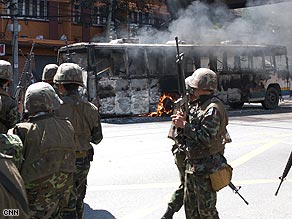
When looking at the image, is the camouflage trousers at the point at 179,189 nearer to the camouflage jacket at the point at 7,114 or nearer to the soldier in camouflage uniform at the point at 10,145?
the camouflage jacket at the point at 7,114

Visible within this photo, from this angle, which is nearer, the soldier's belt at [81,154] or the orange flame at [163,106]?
the soldier's belt at [81,154]

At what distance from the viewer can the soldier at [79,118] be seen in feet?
12.1

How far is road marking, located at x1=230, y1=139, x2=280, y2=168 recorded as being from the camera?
24.0 feet

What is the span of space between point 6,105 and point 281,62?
16.6m

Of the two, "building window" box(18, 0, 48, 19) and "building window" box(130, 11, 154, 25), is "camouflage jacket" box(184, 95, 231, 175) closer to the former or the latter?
"building window" box(18, 0, 48, 19)

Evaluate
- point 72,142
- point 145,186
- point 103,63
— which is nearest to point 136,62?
point 103,63

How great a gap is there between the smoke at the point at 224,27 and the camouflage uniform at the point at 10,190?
15.1 meters

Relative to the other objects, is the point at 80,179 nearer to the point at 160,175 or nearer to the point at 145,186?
the point at 145,186

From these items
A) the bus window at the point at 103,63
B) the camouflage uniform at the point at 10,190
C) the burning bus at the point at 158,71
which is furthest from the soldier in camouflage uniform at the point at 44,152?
the bus window at the point at 103,63

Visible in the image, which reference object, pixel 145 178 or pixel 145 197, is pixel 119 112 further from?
pixel 145 197

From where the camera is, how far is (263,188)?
570 centimetres

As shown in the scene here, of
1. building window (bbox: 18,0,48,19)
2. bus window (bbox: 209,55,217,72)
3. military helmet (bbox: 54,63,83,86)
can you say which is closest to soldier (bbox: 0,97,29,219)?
military helmet (bbox: 54,63,83,86)

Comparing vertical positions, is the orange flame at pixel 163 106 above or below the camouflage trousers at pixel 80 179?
above

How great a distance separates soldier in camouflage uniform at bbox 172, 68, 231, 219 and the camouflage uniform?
6.32ft
